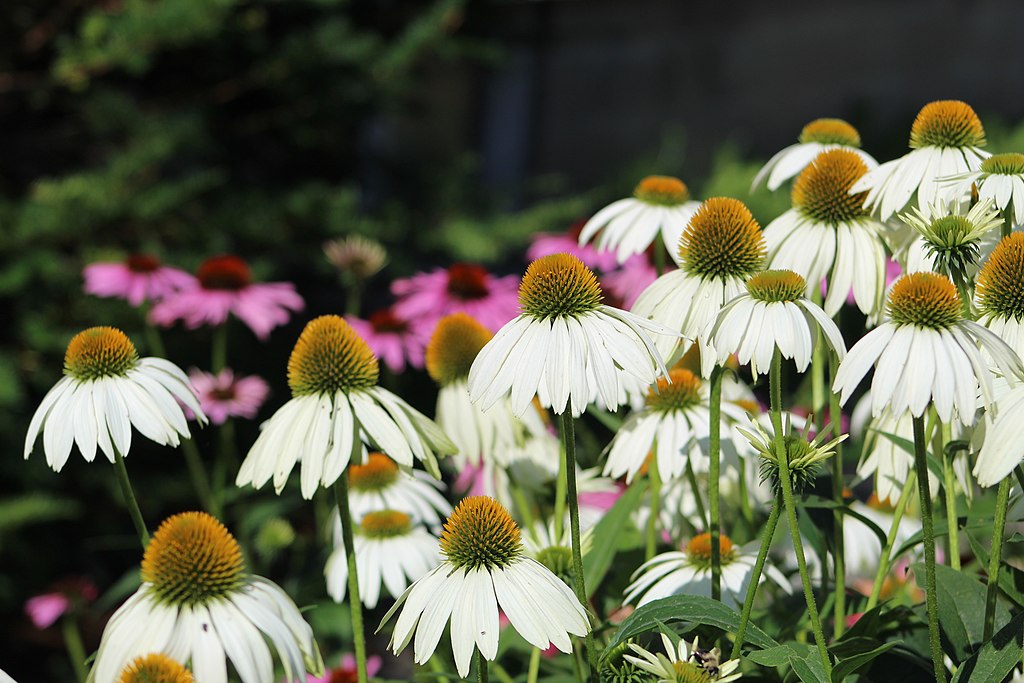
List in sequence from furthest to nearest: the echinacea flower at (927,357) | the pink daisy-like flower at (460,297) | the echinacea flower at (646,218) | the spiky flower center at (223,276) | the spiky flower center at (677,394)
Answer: the spiky flower center at (223,276) < the pink daisy-like flower at (460,297) < the echinacea flower at (646,218) < the spiky flower center at (677,394) < the echinacea flower at (927,357)

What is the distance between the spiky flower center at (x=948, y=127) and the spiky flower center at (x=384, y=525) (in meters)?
0.56

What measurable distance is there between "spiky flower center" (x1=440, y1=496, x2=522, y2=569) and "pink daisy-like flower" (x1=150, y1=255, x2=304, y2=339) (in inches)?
44.0

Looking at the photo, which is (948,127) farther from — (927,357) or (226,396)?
(226,396)

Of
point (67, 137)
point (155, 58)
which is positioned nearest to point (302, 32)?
point (155, 58)

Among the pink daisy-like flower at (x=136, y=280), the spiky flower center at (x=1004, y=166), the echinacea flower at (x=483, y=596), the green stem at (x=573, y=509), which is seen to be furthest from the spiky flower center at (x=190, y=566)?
the pink daisy-like flower at (x=136, y=280)

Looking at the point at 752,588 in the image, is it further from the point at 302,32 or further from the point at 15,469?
the point at 302,32

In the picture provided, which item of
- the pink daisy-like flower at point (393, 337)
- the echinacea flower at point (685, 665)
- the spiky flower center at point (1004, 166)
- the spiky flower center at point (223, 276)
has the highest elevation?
the spiky flower center at point (223, 276)

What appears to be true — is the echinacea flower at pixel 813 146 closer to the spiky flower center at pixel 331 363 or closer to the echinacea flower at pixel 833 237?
the echinacea flower at pixel 833 237

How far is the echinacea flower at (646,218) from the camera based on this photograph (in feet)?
3.36

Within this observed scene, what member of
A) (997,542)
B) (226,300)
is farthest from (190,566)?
(226,300)

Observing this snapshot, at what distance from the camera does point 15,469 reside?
237cm

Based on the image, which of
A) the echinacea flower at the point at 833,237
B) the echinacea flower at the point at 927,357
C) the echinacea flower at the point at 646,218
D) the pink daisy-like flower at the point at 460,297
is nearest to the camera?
the echinacea flower at the point at 927,357

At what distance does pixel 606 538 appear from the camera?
0.85 m

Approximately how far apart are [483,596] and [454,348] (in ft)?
1.27
